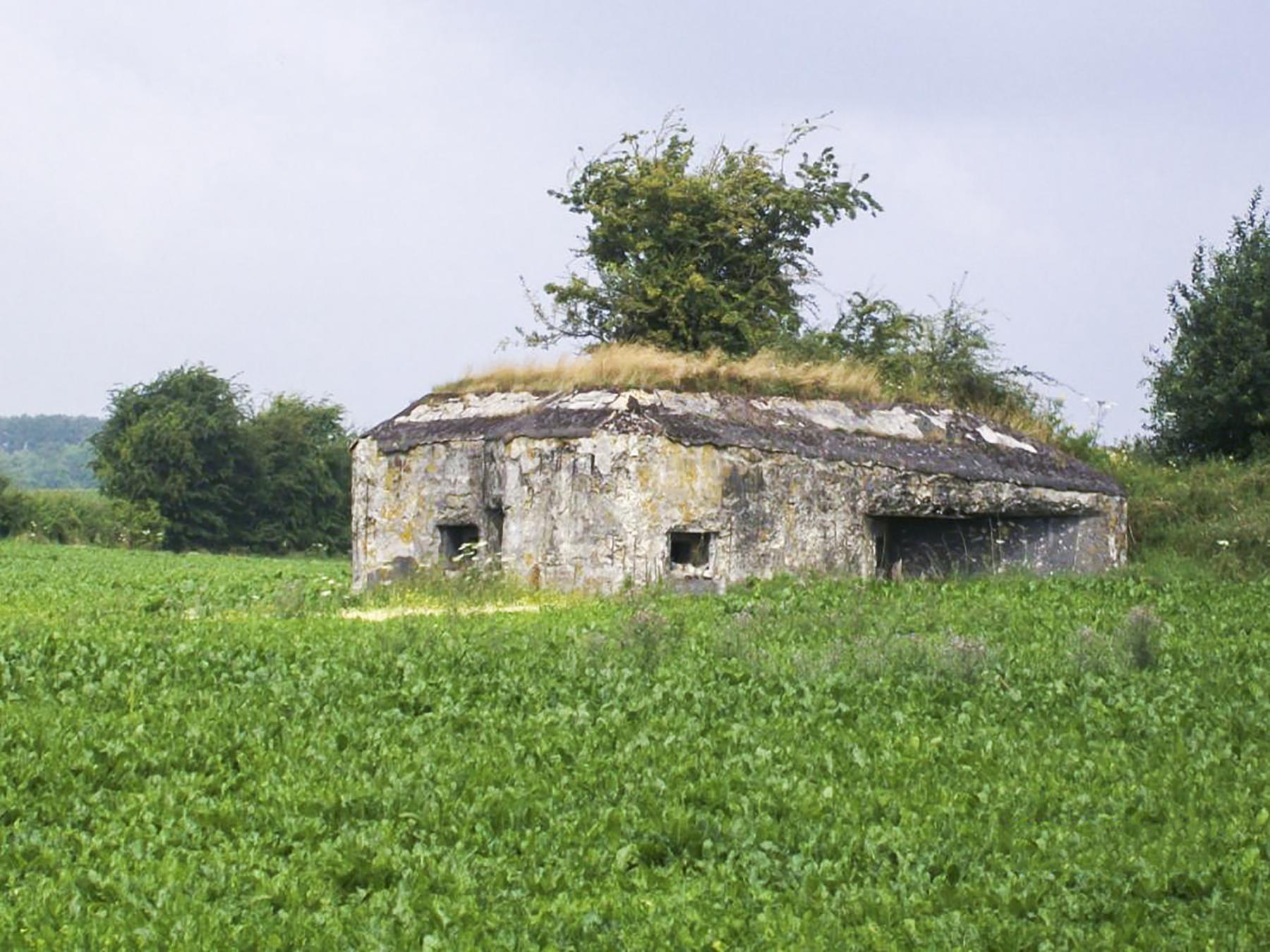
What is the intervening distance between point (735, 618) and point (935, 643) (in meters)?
2.86

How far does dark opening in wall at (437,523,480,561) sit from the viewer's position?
19.9 metres

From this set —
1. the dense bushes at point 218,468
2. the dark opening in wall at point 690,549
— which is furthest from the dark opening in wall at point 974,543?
the dense bushes at point 218,468

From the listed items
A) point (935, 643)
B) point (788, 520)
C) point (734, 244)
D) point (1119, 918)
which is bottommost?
point (1119, 918)

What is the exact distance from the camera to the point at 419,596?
677 inches

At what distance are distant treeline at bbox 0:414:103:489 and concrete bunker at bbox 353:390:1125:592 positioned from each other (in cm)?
13223

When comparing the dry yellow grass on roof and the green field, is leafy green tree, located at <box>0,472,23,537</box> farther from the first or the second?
the green field

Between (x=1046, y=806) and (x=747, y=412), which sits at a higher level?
(x=747, y=412)

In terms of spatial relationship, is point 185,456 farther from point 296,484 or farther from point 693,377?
point 693,377

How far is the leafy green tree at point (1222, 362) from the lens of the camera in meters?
25.2

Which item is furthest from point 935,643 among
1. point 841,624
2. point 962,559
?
point 962,559

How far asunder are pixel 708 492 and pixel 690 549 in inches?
34.9

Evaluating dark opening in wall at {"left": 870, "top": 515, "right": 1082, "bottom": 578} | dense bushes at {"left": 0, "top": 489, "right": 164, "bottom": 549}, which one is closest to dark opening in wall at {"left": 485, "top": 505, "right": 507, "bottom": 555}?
dark opening in wall at {"left": 870, "top": 515, "right": 1082, "bottom": 578}

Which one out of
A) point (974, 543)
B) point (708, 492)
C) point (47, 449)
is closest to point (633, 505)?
point (708, 492)

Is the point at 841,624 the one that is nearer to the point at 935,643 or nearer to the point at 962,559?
the point at 935,643
